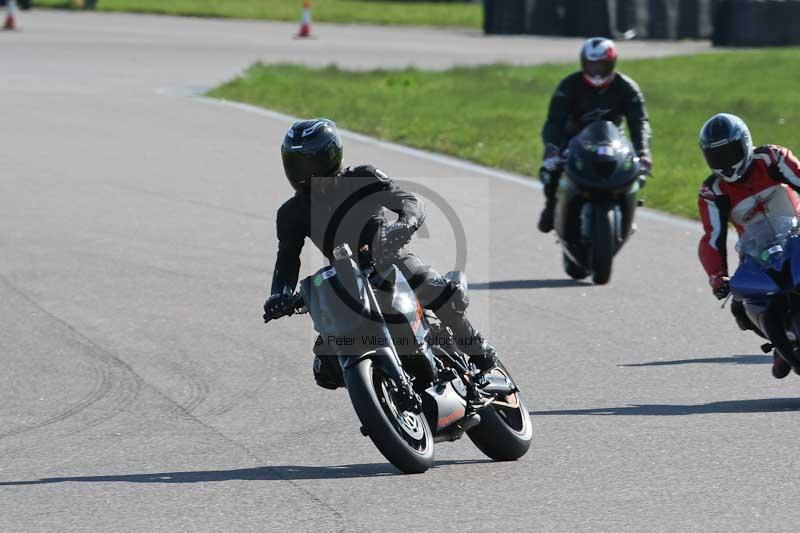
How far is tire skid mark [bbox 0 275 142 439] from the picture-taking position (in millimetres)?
7594

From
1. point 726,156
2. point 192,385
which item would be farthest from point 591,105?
Result: point 192,385

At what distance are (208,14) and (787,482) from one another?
34.5m

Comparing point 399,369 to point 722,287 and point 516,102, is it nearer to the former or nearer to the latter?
point 722,287

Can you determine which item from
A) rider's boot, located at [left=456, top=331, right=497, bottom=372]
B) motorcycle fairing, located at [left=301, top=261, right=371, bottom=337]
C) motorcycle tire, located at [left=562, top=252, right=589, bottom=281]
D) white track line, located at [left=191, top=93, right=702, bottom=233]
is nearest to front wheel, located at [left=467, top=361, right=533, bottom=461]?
rider's boot, located at [left=456, top=331, right=497, bottom=372]

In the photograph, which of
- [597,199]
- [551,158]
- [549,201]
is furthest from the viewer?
[549,201]

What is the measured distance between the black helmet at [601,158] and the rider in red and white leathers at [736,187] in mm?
3080

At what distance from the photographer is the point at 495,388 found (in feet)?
22.7

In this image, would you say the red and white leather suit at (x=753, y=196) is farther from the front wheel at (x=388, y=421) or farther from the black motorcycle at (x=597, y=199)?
the black motorcycle at (x=597, y=199)

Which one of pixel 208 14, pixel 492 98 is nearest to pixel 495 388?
pixel 492 98

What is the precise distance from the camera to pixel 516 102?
74.6 feet

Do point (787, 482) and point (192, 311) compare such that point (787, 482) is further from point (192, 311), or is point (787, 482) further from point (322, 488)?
point (192, 311)

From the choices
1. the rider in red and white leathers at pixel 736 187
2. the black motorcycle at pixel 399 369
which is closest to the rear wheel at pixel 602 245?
the rider in red and white leathers at pixel 736 187

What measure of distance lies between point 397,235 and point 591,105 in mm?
5934

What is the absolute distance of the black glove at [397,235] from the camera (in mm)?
6250
